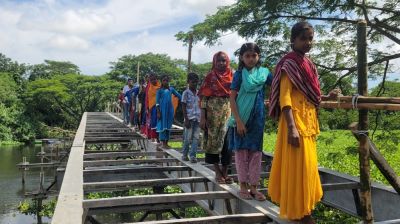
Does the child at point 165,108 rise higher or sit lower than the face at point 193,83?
lower

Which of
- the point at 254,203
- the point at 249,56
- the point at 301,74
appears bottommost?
the point at 254,203

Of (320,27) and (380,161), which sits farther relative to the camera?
(320,27)

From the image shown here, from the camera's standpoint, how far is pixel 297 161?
10.5 ft

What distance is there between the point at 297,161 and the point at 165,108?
16.3 ft

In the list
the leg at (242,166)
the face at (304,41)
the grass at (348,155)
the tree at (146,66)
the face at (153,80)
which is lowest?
the grass at (348,155)

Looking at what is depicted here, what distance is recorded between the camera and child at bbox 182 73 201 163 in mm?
6109

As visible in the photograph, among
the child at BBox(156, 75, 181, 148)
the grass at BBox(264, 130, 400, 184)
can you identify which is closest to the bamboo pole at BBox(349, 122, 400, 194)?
the grass at BBox(264, 130, 400, 184)

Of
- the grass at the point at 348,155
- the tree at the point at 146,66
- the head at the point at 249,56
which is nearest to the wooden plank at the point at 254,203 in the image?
the head at the point at 249,56

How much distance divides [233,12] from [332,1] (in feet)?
6.69

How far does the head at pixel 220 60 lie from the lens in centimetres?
467

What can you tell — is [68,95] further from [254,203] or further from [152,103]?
[254,203]

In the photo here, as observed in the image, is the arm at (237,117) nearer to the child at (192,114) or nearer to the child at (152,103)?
the child at (192,114)

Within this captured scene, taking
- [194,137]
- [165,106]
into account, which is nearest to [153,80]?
[165,106]

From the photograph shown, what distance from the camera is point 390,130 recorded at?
7.73 m
